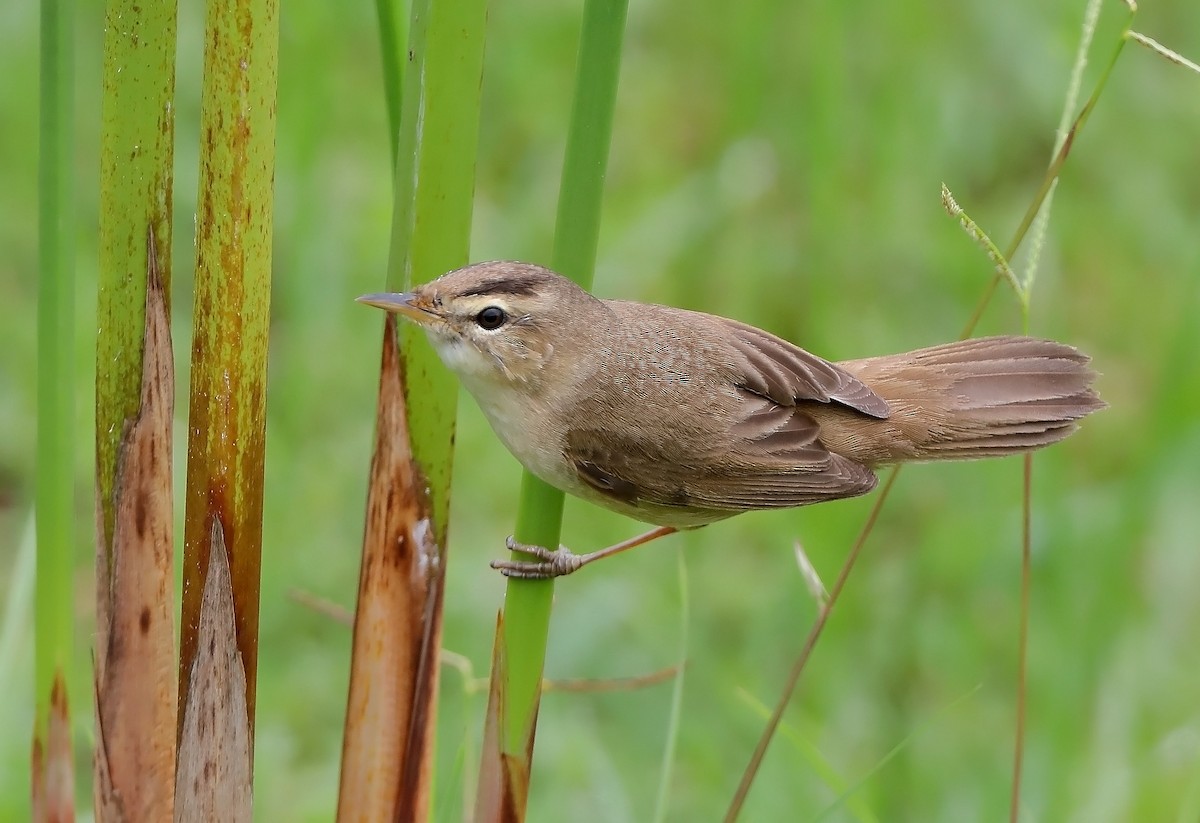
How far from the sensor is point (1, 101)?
525 cm

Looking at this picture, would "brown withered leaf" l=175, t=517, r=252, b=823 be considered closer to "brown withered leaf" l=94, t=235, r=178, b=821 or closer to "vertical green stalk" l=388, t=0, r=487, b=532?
"brown withered leaf" l=94, t=235, r=178, b=821

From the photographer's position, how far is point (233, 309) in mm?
1560

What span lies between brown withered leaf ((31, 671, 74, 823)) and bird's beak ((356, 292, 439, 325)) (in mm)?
637

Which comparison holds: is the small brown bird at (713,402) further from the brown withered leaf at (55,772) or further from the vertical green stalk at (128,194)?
the brown withered leaf at (55,772)

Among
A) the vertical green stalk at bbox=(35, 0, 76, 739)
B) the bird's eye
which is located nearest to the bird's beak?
the vertical green stalk at bbox=(35, 0, 76, 739)

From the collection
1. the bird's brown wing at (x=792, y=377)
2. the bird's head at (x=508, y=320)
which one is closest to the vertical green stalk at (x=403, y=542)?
the bird's head at (x=508, y=320)

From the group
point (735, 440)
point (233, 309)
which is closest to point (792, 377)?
point (735, 440)

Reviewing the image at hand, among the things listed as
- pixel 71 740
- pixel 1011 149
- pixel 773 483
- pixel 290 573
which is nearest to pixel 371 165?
pixel 290 573

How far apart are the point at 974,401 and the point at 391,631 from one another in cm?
149

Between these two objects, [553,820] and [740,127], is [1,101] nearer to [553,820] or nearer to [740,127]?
[740,127]

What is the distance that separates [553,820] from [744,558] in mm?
1357

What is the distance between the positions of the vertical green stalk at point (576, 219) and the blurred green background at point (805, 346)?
206 millimetres

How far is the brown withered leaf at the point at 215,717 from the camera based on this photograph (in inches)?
64.3

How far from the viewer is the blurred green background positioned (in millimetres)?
3398
